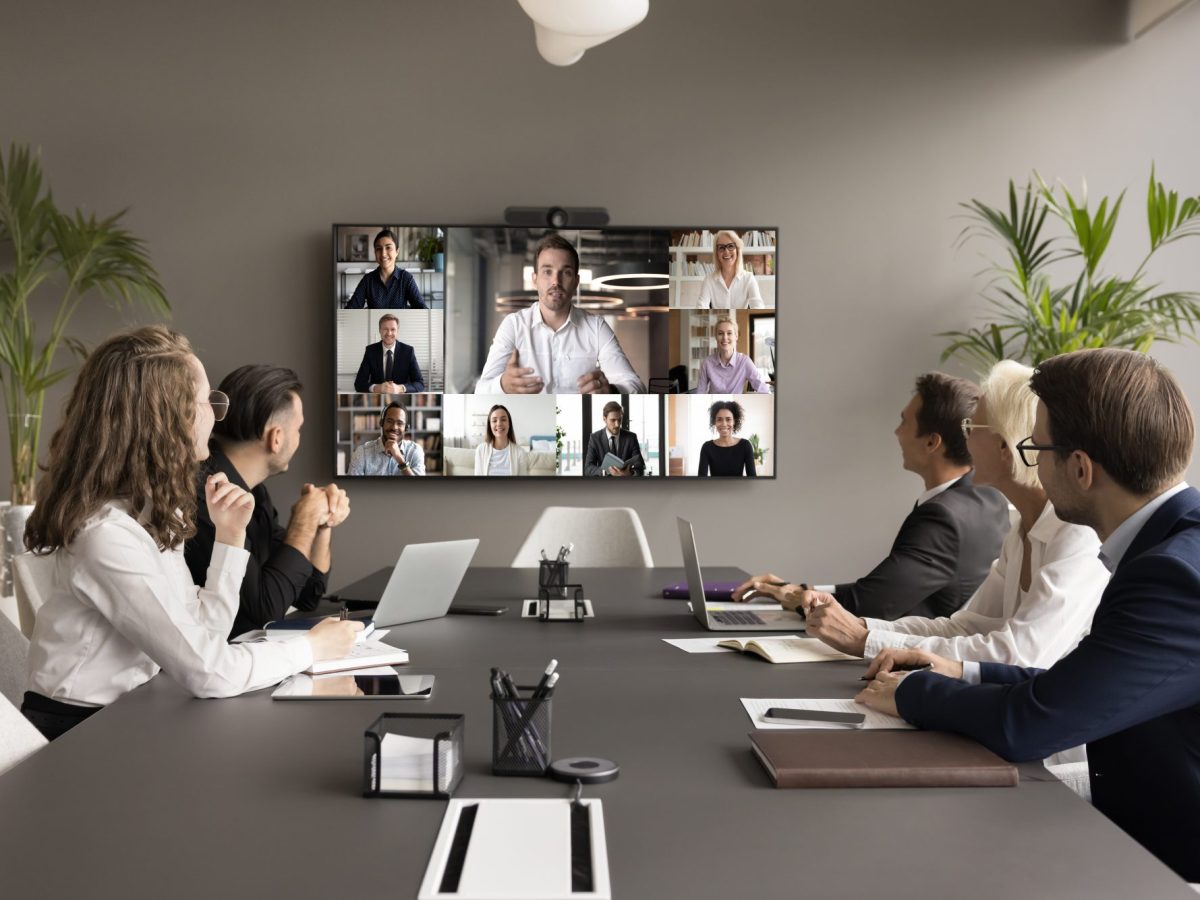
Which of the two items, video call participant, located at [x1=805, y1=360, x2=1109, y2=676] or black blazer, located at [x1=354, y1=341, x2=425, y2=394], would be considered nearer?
video call participant, located at [x1=805, y1=360, x2=1109, y2=676]

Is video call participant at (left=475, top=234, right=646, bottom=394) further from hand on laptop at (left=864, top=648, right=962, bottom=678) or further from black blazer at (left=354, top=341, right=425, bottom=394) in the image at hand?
hand on laptop at (left=864, top=648, right=962, bottom=678)

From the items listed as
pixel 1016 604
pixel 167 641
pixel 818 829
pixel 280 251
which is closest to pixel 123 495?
pixel 167 641

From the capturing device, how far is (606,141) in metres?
5.29

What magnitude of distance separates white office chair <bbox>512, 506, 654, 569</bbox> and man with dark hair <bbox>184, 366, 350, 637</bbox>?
1333 millimetres

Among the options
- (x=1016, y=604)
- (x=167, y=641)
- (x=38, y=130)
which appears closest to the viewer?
(x=167, y=641)

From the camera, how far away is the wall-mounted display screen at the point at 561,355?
17.0 ft

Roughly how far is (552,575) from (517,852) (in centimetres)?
182

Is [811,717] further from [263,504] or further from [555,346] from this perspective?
[555,346]

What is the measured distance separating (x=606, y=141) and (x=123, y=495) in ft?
12.1

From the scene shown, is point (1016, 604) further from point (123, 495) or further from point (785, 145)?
point (785, 145)

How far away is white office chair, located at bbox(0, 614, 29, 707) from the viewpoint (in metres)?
2.21

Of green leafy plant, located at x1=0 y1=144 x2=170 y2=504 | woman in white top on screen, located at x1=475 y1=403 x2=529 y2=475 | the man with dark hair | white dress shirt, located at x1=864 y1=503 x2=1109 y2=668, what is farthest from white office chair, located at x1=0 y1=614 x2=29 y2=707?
woman in white top on screen, located at x1=475 y1=403 x2=529 y2=475

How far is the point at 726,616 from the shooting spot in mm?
2793

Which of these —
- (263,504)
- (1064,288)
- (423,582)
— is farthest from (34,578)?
(1064,288)
